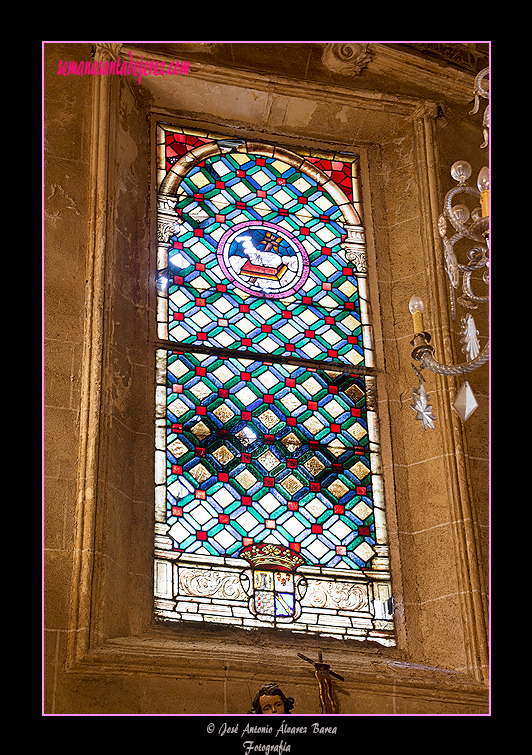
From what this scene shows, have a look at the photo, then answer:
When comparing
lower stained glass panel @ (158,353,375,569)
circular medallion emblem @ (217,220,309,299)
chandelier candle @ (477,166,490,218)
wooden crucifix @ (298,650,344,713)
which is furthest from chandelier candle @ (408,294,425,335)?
circular medallion emblem @ (217,220,309,299)

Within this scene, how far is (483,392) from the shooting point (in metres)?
6.41

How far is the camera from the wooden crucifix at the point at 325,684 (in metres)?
5.07

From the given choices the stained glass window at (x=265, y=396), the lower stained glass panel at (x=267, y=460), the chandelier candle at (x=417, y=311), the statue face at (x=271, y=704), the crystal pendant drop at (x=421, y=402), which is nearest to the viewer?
the chandelier candle at (x=417, y=311)

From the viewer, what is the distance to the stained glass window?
577cm

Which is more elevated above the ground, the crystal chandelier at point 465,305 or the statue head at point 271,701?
the crystal chandelier at point 465,305

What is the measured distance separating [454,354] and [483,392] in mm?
272

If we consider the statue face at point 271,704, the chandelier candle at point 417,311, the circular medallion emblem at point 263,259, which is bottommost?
the statue face at point 271,704

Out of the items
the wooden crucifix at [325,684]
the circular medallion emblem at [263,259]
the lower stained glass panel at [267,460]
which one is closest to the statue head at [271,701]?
the wooden crucifix at [325,684]

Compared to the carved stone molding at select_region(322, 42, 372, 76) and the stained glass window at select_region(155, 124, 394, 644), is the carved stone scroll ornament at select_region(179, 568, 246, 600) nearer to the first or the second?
the stained glass window at select_region(155, 124, 394, 644)

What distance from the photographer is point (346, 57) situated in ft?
24.0

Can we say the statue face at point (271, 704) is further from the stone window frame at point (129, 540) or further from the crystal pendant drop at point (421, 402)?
the crystal pendant drop at point (421, 402)

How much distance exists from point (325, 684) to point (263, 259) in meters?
2.81

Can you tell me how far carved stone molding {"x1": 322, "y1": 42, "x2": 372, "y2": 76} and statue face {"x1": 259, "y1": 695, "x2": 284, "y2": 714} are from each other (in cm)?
417

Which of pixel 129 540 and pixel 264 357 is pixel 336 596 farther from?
pixel 264 357
